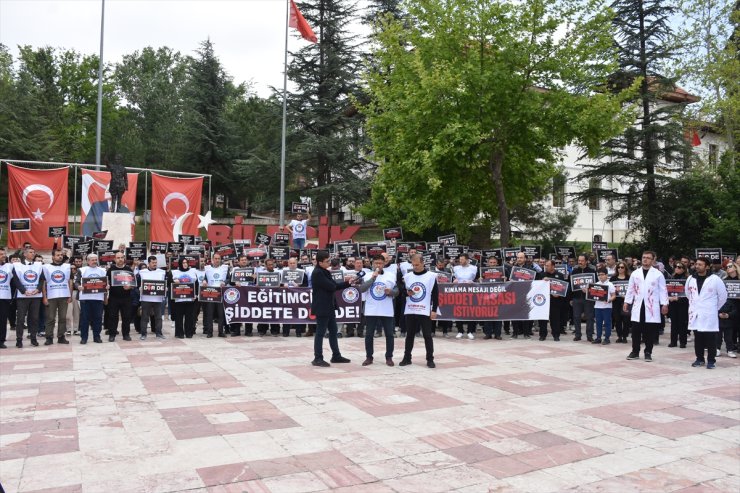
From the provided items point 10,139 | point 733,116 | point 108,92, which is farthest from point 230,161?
point 733,116

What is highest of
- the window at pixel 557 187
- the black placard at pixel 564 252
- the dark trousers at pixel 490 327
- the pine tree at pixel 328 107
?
the pine tree at pixel 328 107

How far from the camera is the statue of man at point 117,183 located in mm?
25953

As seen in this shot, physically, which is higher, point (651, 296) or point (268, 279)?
point (268, 279)

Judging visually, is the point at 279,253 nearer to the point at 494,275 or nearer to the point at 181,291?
the point at 181,291

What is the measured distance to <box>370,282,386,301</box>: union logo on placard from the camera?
11254mm

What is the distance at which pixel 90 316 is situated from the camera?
1398 centimetres

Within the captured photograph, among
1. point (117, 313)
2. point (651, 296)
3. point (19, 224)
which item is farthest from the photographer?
point (19, 224)

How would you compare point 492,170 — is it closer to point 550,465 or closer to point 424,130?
point 424,130

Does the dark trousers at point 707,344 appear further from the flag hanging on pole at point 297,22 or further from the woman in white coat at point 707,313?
the flag hanging on pole at point 297,22

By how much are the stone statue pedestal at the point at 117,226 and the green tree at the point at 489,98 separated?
11214mm

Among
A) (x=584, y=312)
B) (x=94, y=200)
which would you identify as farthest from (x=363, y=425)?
(x=94, y=200)

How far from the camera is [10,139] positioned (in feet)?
143

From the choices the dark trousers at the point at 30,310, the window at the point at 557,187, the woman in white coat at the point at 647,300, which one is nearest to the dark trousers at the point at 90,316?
the dark trousers at the point at 30,310

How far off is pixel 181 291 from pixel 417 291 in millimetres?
6420
